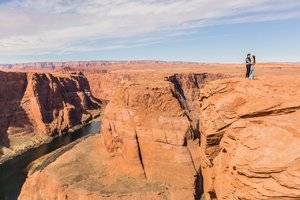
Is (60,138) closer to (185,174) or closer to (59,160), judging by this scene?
(59,160)

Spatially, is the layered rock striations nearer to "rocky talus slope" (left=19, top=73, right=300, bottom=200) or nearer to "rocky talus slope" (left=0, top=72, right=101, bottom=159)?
"rocky talus slope" (left=19, top=73, right=300, bottom=200)

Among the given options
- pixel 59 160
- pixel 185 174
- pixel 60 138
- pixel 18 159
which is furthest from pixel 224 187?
pixel 60 138

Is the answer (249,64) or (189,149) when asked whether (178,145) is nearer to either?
(189,149)

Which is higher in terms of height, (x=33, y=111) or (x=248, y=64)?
(x=248, y=64)

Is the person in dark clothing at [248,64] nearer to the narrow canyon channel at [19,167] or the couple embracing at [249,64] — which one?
the couple embracing at [249,64]

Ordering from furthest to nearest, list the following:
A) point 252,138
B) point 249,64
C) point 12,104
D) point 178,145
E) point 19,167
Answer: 1. point 12,104
2. point 19,167
3. point 178,145
4. point 249,64
5. point 252,138

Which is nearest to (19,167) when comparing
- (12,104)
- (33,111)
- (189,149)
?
(12,104)

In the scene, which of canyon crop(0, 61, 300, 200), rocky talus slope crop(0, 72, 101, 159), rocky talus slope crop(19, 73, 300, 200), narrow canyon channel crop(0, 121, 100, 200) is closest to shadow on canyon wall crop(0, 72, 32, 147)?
rocky talus slope crop(0, 72, 101, 159)
